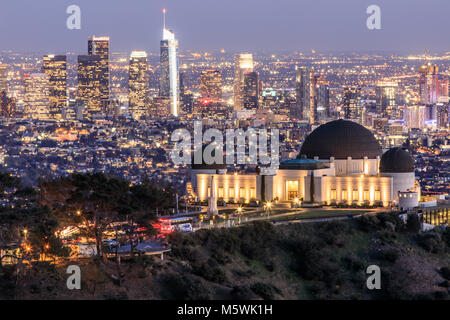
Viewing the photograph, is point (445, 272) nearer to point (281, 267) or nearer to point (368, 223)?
point (368, 223)

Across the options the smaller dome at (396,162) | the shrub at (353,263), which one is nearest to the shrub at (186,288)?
the shrub at (353,263)

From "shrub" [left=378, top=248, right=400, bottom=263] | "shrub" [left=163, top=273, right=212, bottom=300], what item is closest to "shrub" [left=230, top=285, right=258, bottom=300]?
"shrub" [left=163, top=273, right=212, bottom=300]

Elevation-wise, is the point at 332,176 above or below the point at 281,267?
above

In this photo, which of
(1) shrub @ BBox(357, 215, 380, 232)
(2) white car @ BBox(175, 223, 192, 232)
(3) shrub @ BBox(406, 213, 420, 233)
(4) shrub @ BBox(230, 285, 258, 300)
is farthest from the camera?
(3) shrub @ BBox(406, 213, 420, 233)

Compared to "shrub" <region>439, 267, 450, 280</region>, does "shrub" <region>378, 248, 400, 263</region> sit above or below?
above

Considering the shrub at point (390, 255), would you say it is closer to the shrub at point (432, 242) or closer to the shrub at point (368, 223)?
the shrub at point (368, 223)

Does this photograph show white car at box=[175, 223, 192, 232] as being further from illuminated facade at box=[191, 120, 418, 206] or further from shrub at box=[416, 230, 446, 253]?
shrub at box=[416, 230, 446, 253]

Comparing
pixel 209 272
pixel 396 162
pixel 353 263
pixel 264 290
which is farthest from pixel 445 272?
pixel 209 272
